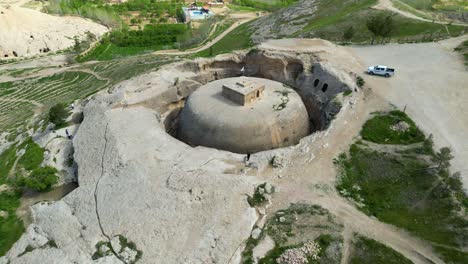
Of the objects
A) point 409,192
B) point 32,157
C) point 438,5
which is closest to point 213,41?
point 438,5

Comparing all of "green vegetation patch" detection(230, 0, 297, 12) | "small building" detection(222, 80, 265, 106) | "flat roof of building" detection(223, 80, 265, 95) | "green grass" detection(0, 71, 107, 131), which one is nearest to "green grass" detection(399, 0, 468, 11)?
"green vegetation patch" detection(230, 0, 297, 12)

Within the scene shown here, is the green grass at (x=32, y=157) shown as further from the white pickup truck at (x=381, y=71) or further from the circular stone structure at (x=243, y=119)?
the white pickup truck at (x=381, y=71)

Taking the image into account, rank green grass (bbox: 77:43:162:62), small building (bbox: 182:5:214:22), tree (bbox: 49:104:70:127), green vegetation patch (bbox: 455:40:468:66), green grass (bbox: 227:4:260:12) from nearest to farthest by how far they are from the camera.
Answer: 1. tree (bbox: 49:104:70:127)
2. green vegetation patch (bbox: 455:40:468:66)
3. green grass (bbox: 77:43:162:62)
4. small building (bbox: 182:5:214:22)
5. green grass (bbox: 227:4:260:12)

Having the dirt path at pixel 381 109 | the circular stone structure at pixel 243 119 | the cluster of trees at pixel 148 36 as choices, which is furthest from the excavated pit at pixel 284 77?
the cluster of trees at pixel 148 36

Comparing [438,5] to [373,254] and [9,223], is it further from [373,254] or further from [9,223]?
[9,223]

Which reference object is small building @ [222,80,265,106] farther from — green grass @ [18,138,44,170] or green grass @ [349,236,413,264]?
green grass @ [18,138,44,170]

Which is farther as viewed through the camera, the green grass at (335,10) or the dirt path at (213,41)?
the dirt path at (213,41)

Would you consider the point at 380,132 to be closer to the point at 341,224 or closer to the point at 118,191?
the point at 341,224

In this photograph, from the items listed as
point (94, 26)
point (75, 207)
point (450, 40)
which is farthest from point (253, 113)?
point (94, 26)
